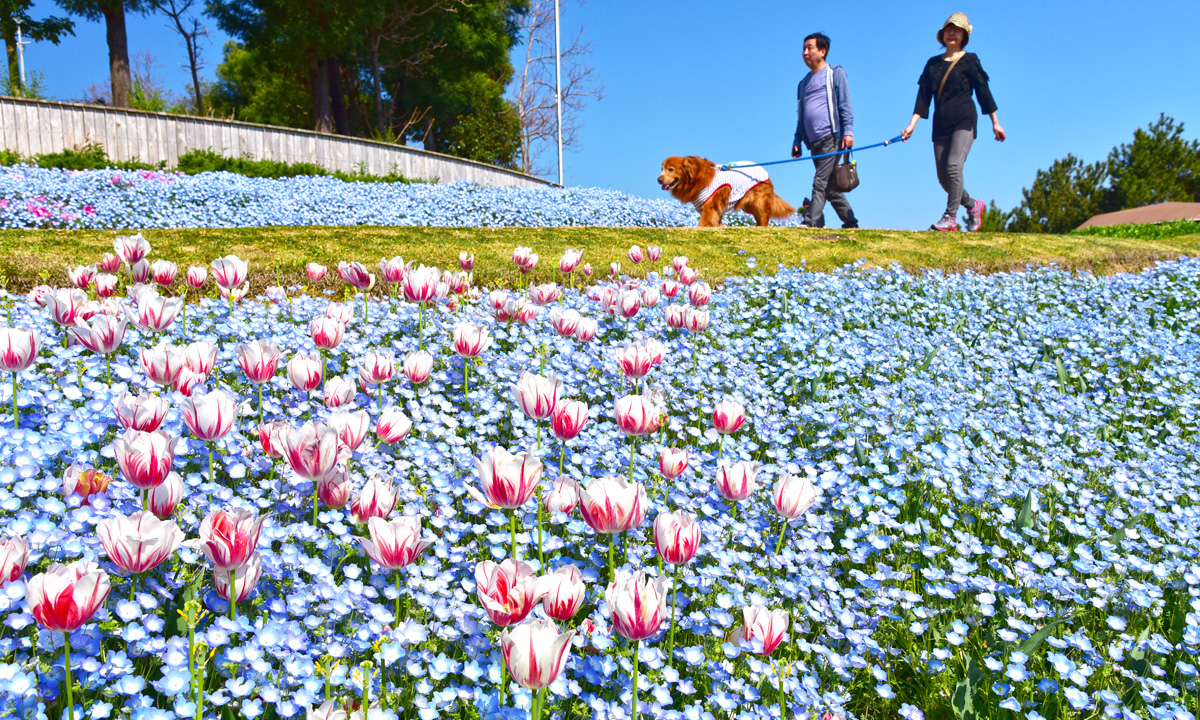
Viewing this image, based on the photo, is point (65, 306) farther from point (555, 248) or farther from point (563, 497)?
point (555, 248)

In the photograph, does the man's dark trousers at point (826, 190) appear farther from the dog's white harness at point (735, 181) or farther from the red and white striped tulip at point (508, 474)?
the red and white striped tulip at point (508, 474)

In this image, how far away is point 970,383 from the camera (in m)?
4.92

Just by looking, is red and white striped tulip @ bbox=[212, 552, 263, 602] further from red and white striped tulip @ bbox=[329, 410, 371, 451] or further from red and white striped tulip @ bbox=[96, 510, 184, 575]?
red and white striped tulip @ bbox=[329, 410, 371, 451]

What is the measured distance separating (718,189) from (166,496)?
451 inches

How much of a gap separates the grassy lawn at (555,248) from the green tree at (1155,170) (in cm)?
4559

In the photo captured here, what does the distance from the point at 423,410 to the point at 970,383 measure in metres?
3.61

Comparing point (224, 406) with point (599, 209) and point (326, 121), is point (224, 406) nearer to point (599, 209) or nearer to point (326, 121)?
point (599, 209)

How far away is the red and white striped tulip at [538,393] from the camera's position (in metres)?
2.49

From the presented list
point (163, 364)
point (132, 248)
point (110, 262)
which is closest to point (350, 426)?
point (163, 364)

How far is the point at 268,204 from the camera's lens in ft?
47.6

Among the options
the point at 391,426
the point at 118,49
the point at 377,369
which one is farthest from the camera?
the point at 118,49

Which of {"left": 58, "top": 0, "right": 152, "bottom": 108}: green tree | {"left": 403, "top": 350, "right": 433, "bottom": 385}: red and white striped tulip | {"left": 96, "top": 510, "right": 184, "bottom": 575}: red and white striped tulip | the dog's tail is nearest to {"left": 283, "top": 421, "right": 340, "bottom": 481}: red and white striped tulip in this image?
{"left": 96, "top": 510, "right": 184, "bottom": 575}: red and white striped tulip

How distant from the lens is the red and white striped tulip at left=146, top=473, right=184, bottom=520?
6.27ft

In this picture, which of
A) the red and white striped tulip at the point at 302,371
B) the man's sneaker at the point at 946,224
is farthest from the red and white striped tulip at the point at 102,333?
the man's sneaker at the point at 946,224
